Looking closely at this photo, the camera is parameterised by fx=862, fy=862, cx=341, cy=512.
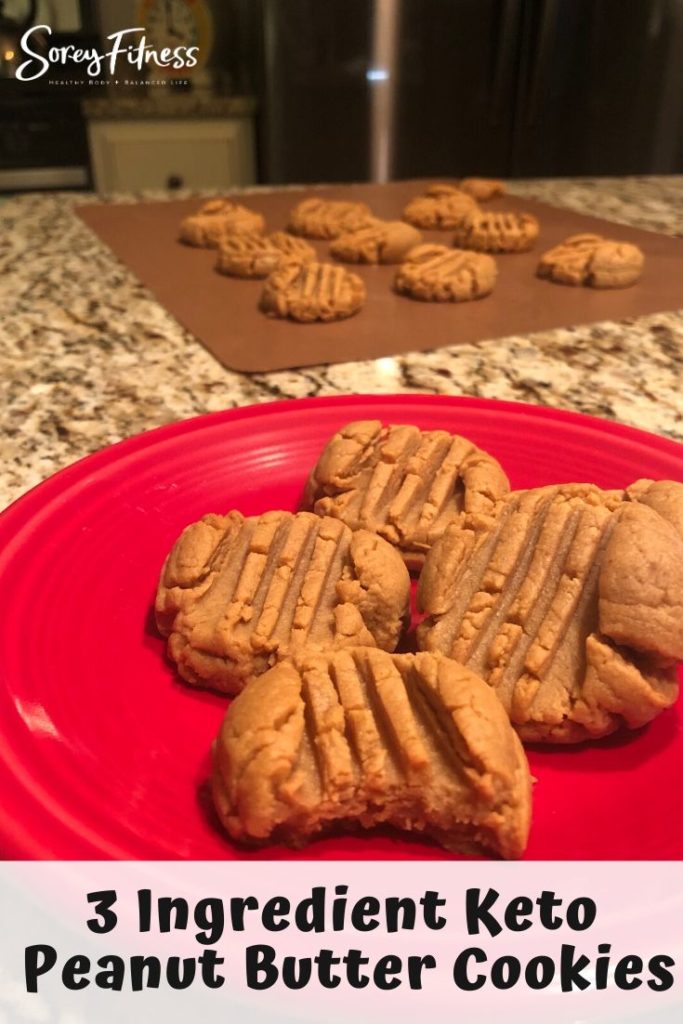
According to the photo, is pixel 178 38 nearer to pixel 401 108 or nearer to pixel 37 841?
pixel 401 108

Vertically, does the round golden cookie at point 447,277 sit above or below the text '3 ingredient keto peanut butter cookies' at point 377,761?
below

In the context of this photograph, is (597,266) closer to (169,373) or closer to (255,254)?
(255,254)

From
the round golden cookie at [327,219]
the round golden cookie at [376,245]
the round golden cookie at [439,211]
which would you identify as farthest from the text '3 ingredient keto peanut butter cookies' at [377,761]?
the round golden cookie at [439,211]

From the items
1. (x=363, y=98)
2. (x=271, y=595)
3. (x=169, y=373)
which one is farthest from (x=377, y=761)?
(x=363, y=98)

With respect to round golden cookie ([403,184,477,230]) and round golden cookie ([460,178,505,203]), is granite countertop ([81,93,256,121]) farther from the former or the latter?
round golden cookie ([403,184,477,230])

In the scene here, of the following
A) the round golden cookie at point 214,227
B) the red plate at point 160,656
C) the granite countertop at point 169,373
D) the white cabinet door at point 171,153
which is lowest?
the white cabinet door at point 171,153

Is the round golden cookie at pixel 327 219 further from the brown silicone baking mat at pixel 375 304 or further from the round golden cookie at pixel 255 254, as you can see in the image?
the round golden cookie at pixel 255 254
